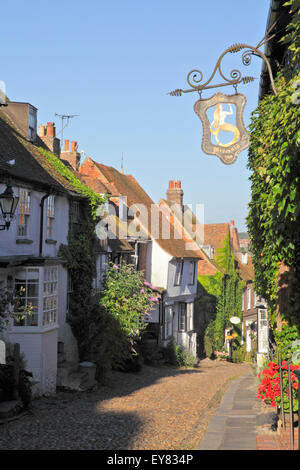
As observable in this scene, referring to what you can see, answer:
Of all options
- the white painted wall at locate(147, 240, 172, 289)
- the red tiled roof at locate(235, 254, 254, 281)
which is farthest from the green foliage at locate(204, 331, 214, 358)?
the white painted wall at locate(147, 240, 172, 289)

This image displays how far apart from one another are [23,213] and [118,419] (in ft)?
24.4

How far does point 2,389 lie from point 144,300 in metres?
8.65

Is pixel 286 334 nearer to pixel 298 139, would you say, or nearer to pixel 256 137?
pixel 256 137

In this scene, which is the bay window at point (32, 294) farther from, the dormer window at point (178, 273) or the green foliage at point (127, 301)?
the dormer window at point (178, 273)

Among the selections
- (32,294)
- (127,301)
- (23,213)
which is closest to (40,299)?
(32,294)

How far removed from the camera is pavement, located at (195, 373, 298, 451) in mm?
9695

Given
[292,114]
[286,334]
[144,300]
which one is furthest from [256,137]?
[144,300]

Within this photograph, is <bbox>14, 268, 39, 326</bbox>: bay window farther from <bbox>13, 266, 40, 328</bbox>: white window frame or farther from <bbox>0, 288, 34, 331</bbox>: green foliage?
<bbox>0, 288, 34, 331</bbox>: green foliage

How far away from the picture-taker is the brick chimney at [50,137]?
2458cm

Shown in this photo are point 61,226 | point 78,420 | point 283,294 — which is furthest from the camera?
point 61,226

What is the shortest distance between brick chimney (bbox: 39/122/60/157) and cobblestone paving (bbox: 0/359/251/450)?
10641 mm

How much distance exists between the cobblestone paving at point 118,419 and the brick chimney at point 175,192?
69.4 feet

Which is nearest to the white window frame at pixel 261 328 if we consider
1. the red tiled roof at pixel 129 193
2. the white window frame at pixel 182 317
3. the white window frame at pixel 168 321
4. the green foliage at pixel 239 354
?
the white window frame at pixel 168 321
